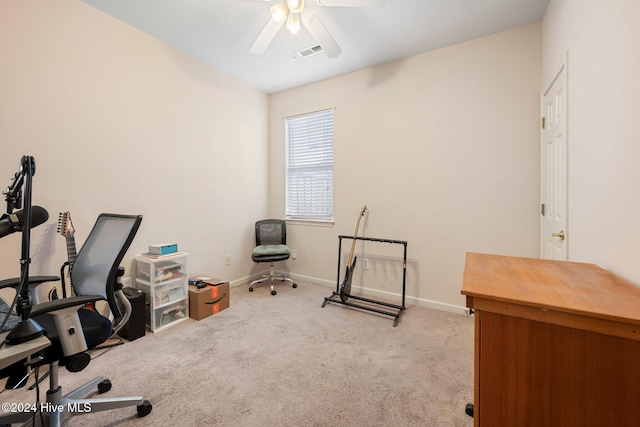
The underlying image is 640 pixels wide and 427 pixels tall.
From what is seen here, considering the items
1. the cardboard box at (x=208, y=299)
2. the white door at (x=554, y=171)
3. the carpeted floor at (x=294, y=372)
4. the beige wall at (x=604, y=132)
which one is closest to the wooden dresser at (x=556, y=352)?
the beige wall at (x=604, y=132)

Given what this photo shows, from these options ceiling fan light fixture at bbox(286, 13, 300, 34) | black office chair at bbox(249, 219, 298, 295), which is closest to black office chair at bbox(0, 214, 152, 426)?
ceiling fan light fixture at bbox(286, 13, 300, 34)

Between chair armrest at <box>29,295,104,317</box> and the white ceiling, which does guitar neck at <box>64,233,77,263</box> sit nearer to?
chair armrest at <box>29,295,104,317</box>

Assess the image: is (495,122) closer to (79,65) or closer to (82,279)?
(82,279)

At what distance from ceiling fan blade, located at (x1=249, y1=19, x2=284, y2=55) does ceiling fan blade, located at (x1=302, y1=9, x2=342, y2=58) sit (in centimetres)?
18

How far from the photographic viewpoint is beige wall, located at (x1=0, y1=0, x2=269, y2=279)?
1871mm

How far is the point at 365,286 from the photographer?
3.25m

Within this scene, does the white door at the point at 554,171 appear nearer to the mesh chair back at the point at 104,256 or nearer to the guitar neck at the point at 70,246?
the mesh chair back at the point at 104,256

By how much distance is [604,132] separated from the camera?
1.17 meters

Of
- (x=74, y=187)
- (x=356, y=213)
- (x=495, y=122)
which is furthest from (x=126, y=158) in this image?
(x=495, y=122)

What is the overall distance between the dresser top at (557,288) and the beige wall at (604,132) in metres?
0.12

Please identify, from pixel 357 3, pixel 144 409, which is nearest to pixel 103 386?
pixel 144 409

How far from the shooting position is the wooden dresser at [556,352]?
0.70 m

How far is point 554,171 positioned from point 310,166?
256 cm

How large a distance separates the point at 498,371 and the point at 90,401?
1.76 meters
